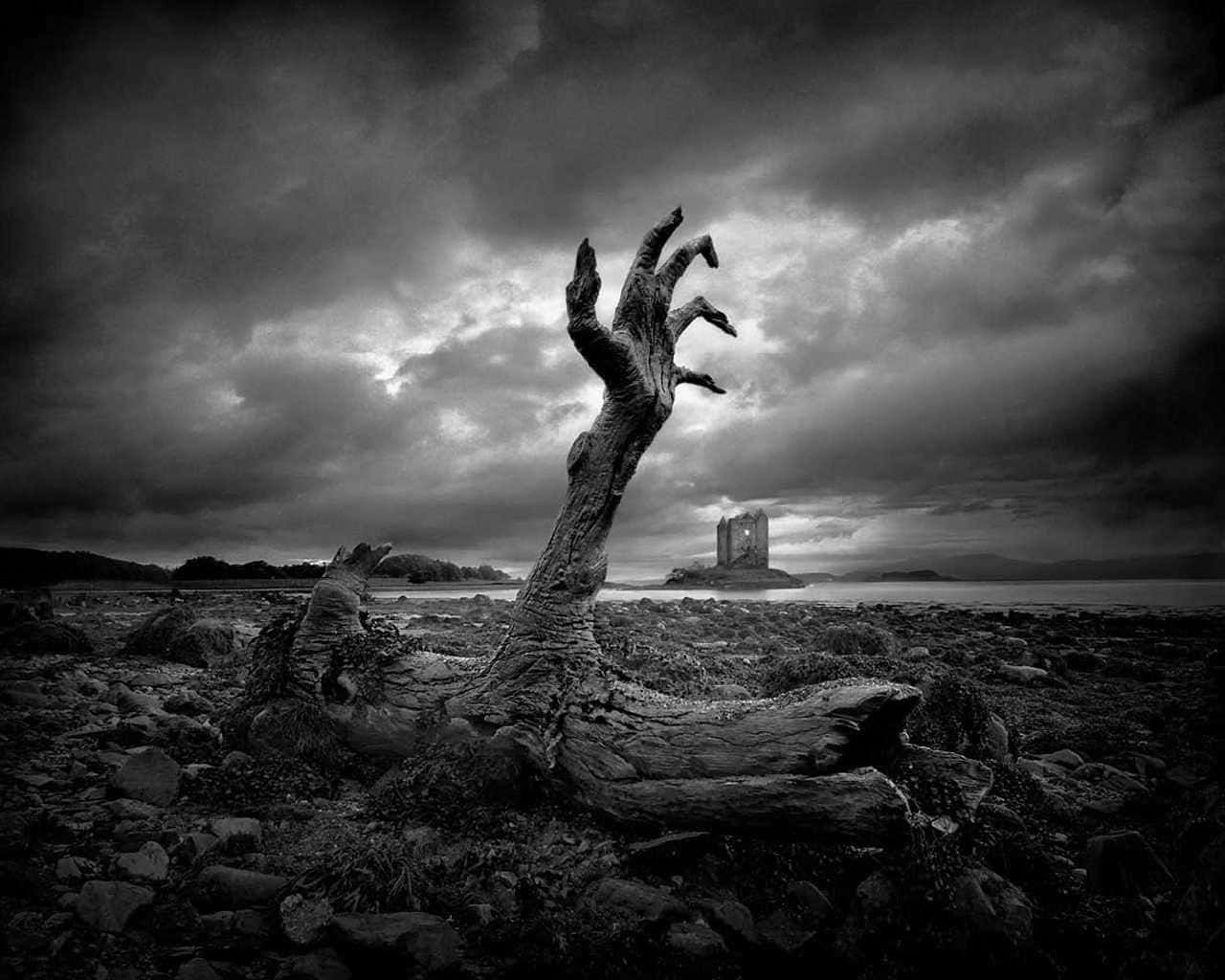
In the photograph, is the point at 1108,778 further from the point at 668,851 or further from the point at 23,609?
the point at 23,609

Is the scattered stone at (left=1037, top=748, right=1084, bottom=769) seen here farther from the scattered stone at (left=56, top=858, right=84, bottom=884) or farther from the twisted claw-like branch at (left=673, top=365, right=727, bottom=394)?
the scattered stone at (left=56, top=858, right=84, bottom=884)

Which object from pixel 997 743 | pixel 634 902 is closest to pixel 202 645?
pixel 634 902

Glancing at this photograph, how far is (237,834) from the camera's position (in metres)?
4.97

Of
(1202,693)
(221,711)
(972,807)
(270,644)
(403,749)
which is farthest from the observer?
(1202,693)

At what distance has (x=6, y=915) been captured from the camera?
3.73m

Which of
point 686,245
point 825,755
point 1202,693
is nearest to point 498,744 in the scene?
point 825,755

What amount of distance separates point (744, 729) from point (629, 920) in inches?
67.6

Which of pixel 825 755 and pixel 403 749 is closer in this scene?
pixel 825 755

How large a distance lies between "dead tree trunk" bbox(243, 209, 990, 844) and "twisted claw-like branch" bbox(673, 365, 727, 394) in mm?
23

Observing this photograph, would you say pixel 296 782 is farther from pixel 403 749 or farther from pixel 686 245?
pixel 686 245

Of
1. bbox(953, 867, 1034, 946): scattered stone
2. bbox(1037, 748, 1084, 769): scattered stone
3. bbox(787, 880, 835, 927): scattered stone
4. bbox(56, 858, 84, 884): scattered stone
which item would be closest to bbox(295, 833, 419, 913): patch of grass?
bbox(56, 858, 84, 884): scattered stone

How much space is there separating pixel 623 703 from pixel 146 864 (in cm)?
410

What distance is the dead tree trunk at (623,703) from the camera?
446 centimetres

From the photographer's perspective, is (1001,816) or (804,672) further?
(804,672)
